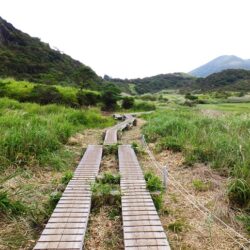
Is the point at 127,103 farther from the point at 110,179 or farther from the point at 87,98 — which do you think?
the point at 110,179

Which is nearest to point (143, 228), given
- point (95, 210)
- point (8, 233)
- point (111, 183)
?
point (95, 210)

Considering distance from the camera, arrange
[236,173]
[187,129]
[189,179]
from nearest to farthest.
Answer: [236,173] < [189,179] < [187,129]

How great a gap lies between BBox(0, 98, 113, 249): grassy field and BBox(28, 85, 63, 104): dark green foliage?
10.6 metres

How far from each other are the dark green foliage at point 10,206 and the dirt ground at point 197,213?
6.65ft

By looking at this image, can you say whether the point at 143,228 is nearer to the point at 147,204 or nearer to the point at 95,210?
the point at 147,204

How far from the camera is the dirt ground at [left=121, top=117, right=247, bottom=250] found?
144 inches

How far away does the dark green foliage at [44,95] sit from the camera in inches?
774

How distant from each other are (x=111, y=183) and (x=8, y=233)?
87.6 inches

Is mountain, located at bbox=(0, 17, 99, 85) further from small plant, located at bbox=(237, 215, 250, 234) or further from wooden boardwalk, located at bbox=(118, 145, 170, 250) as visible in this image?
small plant, located at bbox=(237, 215, 250, 234)

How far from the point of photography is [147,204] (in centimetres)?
428

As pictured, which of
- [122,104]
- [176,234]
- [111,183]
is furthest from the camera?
[122,104]

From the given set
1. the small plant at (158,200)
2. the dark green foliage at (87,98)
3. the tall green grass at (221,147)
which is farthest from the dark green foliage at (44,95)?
the small plant at (158,200)

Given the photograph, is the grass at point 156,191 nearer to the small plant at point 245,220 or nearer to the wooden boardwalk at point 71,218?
the wooden boardwalk at point 71,218

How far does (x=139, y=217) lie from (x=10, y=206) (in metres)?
1.80
